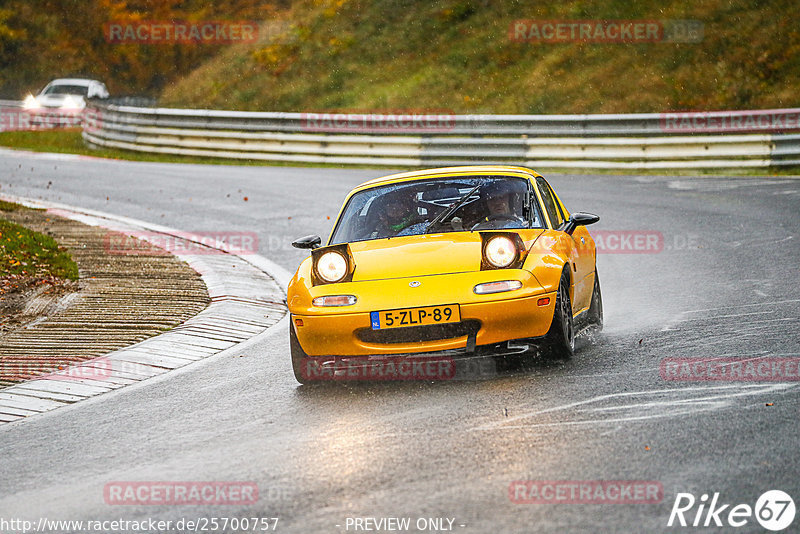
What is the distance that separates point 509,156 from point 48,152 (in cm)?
1136

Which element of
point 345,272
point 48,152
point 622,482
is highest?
point 48,152

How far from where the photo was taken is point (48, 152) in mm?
26984

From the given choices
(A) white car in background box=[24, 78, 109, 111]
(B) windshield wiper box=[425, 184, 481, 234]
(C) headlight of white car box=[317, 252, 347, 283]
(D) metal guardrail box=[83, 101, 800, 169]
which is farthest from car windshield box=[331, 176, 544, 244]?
(A) white car in background box=[24, 78, 109, 111]

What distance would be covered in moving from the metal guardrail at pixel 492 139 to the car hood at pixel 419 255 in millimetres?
12778

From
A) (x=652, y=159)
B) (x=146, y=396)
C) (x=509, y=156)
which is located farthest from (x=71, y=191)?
(x=146, y=396)

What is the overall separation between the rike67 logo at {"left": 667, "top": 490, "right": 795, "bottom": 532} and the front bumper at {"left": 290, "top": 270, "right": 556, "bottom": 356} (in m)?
2.39

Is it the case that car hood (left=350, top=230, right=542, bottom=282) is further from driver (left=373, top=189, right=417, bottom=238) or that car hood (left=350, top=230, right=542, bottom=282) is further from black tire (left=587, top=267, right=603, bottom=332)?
black tire (left=587, top=267, right=603, bottom=332)

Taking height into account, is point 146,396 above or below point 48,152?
below

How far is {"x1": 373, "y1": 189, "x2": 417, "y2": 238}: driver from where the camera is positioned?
813cm

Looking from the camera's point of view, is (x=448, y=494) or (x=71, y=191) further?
(x=71, y=191)

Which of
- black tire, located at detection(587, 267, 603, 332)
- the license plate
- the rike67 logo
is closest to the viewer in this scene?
the rike67 logo

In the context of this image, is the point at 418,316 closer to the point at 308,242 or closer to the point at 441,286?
the point at 441,286

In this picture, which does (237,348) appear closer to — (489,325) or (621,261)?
(489,325)

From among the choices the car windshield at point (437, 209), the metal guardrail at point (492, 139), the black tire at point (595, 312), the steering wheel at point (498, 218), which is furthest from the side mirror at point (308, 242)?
the metal guardrail at point (492, 139)
